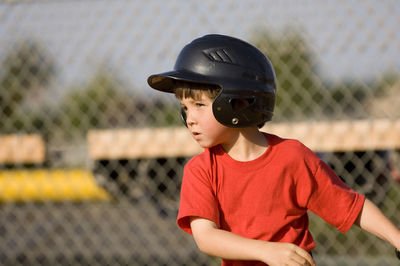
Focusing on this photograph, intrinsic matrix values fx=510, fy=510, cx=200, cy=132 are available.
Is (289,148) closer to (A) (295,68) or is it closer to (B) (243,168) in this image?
(B) (243,168)

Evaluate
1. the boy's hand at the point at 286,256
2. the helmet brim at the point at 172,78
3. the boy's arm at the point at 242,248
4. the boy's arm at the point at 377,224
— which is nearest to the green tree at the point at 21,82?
the helmet brim at the point at 172,78

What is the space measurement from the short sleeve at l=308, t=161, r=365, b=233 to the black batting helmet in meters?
0.28

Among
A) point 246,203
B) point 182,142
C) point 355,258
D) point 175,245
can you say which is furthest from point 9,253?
point 246,203

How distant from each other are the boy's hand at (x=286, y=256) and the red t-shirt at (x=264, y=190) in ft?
0.85

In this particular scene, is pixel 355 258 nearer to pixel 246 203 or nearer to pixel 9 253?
pixel 246 203

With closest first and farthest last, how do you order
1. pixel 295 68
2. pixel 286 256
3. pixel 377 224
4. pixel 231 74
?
pixel 286 256
pixel 231 74
pixel 377 224
pixel 295 68

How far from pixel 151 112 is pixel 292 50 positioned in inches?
41.0

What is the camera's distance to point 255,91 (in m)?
1.54

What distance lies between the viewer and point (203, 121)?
5.08 feet

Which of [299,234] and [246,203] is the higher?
[246,203]

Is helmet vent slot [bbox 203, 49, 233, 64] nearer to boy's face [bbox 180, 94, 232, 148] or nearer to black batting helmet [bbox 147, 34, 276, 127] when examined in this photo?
black batting helmet [bbox 147, 34, 276, 127]

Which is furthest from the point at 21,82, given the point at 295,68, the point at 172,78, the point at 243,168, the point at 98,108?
the point at 243,168

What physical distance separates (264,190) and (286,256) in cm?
31

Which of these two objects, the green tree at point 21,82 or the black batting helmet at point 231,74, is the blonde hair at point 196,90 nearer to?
the black batting helmet at point 231,74
